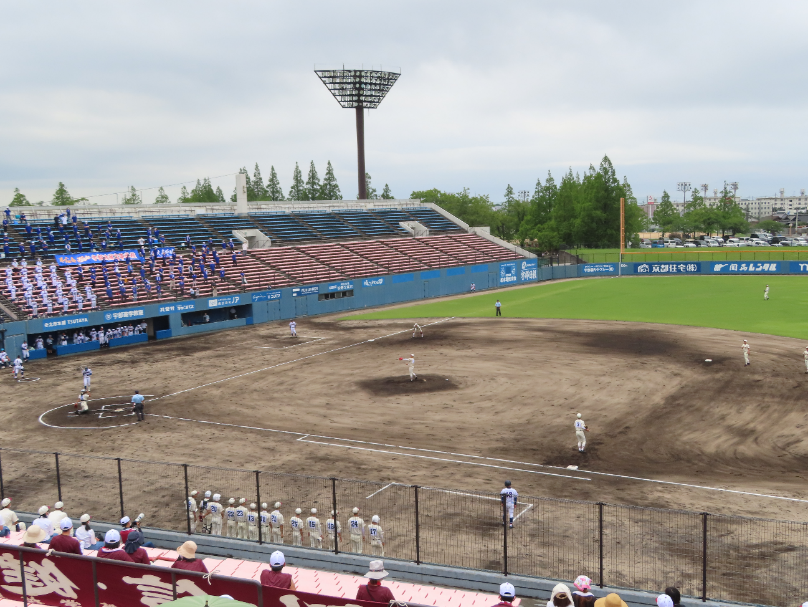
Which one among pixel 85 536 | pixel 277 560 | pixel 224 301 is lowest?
pixel 85 536

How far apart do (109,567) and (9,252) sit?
48.4 metres

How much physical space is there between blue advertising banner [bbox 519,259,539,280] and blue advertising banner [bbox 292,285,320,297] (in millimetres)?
29298

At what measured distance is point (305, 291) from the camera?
5784 centimetres

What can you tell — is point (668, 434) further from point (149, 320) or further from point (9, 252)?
point (9, 252)

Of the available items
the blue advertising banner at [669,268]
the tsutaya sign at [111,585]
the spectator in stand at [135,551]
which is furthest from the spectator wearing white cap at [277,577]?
the blue advertising banner at [669,268]

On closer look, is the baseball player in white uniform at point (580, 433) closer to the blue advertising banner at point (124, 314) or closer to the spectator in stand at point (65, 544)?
the spectator in stand at point (65, 544)

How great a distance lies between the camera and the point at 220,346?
44.0 metres

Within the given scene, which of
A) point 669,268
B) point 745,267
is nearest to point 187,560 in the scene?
point 669,268

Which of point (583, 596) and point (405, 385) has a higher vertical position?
point (583, 596)

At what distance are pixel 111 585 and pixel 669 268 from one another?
80396mm

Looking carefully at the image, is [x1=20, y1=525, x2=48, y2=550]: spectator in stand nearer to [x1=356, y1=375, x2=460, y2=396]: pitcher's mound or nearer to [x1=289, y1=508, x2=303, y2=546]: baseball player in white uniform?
[x1=289, y1=508, x2=303, y2=546]: baseball player in white uniform

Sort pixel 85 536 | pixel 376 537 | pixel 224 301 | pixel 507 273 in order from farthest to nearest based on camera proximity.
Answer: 1. pixel 507 273
2. pixel 224 301
3. pixel 376 537
4. pixel 85 536

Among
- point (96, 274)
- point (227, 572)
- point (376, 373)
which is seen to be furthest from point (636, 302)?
point (227, 572)

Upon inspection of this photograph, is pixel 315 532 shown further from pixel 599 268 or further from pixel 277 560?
pixel 599 268
